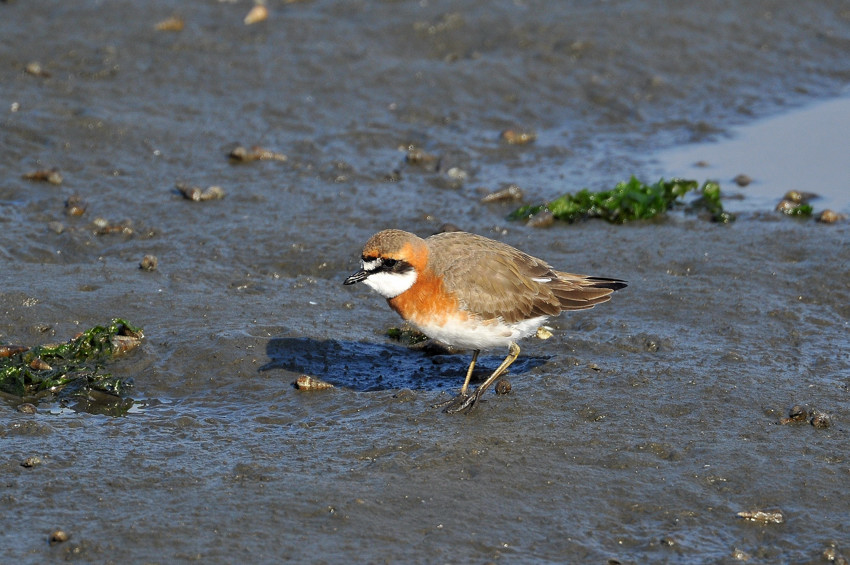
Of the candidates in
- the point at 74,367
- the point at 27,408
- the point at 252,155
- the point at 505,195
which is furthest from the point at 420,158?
the point at 27,408

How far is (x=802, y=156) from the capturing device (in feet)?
44.0

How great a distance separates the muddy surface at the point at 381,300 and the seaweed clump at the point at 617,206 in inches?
8.6

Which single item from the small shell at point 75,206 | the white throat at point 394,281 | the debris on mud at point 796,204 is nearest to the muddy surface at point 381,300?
the small shell at point 75,206

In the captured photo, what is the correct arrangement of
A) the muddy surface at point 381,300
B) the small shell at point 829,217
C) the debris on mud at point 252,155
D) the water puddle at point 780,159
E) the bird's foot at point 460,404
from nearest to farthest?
the muddy surface at point 381,300 < the bird's foot at point 460,404 < the small shell at point 829,217 < the debris on mud at point 252,155 < the water puddle at point 780,159

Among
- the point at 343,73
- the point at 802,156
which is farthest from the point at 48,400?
the point at 802,156

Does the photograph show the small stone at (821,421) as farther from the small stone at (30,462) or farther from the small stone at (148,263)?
the small stone at (148,263)

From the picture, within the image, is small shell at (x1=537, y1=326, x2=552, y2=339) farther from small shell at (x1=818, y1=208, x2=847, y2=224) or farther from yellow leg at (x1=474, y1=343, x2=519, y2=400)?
small shell at (x1=818, y1=208, x2=847, y2=224)

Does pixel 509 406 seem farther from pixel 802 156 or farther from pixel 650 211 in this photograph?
pixel 802 156

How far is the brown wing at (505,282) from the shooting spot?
756 centimetres

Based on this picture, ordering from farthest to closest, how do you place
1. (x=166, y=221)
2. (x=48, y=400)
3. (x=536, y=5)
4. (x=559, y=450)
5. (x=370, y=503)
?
(x=536, y=5) → (x=166, y=221) → (x=48, y=400) → (x=559, y=450) → (x=370, y=503)

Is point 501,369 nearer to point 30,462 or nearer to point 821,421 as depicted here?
point 821,421

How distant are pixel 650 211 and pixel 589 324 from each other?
2.73 meters

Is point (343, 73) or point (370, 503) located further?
point (343, 73)

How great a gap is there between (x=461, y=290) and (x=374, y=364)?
4.29 feet
